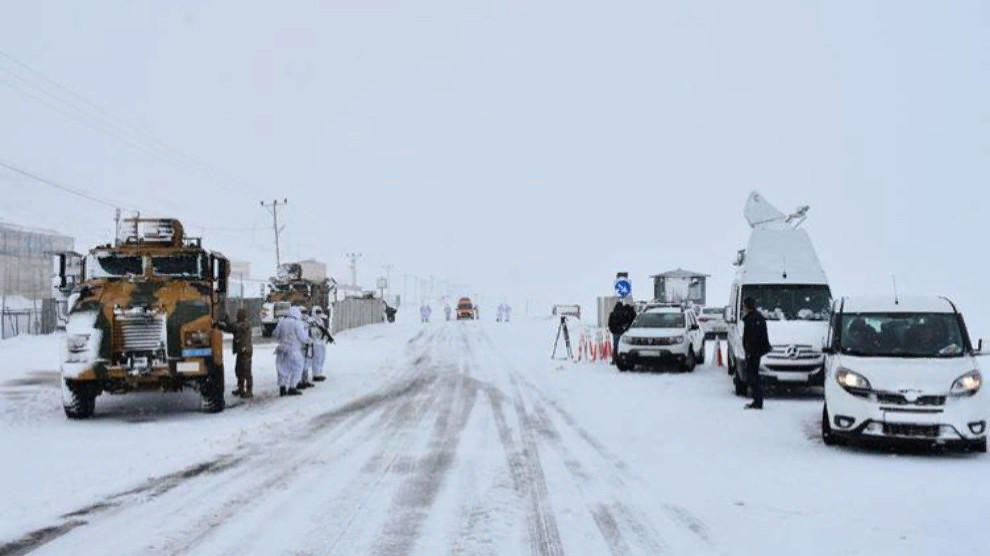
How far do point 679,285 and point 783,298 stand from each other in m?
31.7

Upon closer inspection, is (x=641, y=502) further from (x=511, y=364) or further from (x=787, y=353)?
(x=511, y=364)

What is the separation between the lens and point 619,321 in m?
21.9

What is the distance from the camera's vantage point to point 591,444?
10.4m

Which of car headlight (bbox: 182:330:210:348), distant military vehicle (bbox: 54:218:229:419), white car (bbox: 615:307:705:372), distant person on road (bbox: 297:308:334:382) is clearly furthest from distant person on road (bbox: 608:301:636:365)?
car headlight (bbox: 182:330:210:348)

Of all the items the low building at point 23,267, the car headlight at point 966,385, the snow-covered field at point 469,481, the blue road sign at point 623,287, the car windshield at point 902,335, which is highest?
the low building at point 23,267

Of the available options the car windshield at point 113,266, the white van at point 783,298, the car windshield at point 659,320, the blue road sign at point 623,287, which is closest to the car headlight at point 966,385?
the white van at point 783,298

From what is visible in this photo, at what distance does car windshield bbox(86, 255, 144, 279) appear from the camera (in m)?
13.6

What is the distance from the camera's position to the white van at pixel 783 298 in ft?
48.4

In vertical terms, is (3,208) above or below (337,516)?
above

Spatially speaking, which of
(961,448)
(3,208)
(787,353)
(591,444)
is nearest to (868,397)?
(961,448)

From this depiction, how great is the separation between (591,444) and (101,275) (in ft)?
28.2

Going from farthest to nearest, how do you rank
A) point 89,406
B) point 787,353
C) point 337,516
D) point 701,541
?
point 787,353, point 89,406, point 337,516, point 701,541

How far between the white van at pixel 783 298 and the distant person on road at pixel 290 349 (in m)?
8.28

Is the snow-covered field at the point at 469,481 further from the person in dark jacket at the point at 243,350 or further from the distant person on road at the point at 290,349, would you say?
the person in dark jacket at the point at 243,350
